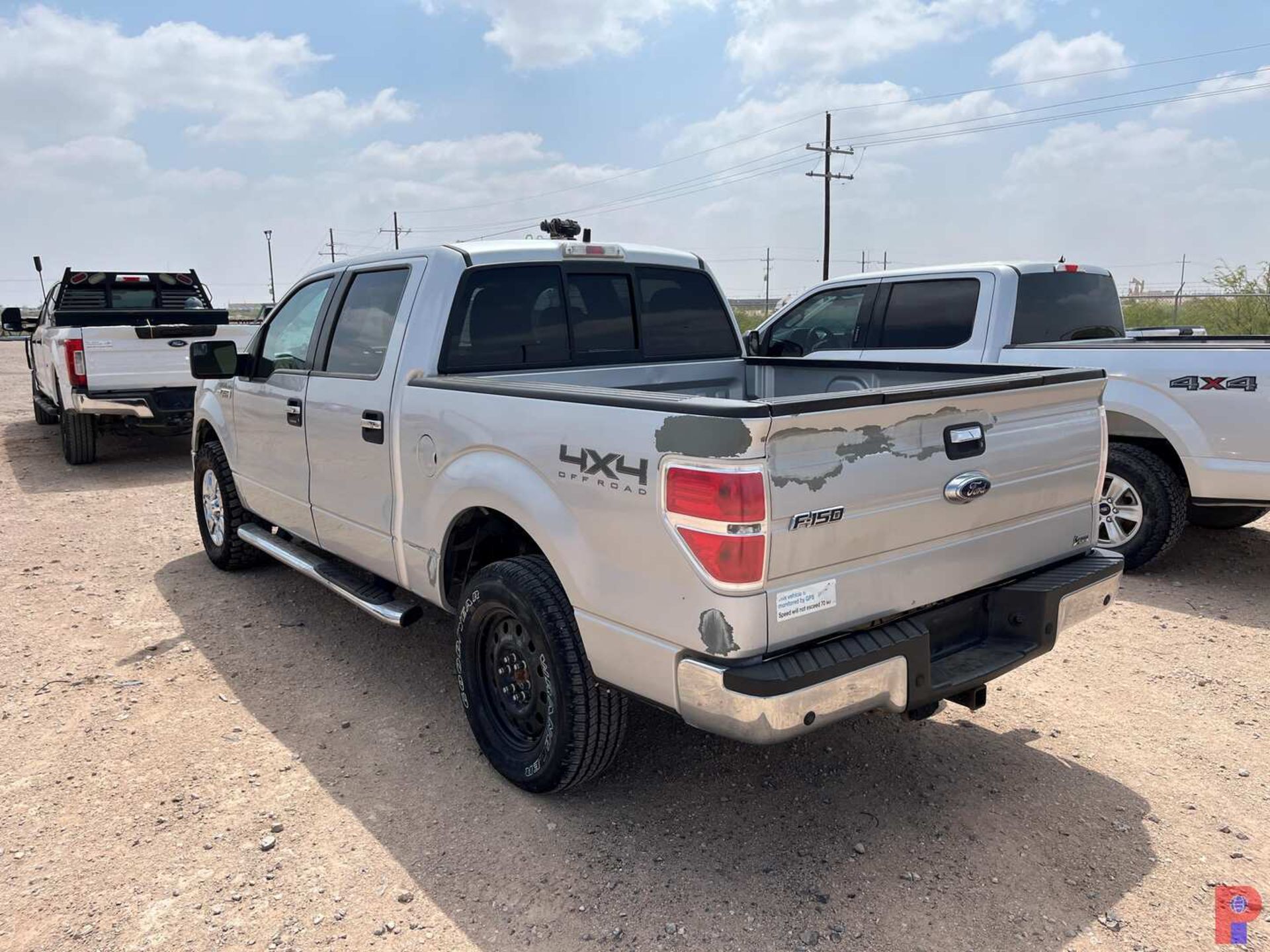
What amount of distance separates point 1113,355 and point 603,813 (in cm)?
446

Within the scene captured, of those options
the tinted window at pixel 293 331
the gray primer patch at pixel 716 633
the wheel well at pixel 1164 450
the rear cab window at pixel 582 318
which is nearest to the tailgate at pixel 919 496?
the gray primer patch at pixel 716 633

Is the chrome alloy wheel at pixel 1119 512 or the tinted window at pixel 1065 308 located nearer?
the chrome alloy wheel at pixel 1119 512

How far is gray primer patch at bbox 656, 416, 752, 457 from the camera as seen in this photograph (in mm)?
2365

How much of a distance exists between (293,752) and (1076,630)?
396 centimetres

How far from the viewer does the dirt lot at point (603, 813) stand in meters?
2.69

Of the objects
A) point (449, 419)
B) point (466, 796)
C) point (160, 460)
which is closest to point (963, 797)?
point (466, 796)

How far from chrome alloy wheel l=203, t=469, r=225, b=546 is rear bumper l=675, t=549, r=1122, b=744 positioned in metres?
4.34

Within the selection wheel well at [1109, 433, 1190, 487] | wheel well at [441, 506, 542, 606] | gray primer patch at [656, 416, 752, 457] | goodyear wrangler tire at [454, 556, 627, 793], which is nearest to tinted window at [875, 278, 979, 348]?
wheel well at [1109, 433, 1190, 487]

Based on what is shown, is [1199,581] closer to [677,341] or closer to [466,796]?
[677,341]

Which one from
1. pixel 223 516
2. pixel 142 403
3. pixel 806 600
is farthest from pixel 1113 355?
pixel 142 403

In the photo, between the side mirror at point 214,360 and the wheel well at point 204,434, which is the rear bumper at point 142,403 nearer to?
the wheel well at point 204,434

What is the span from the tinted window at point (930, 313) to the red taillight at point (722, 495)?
15.2 feet

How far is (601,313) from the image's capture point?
14.1 ft

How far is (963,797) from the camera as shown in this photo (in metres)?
3.32
